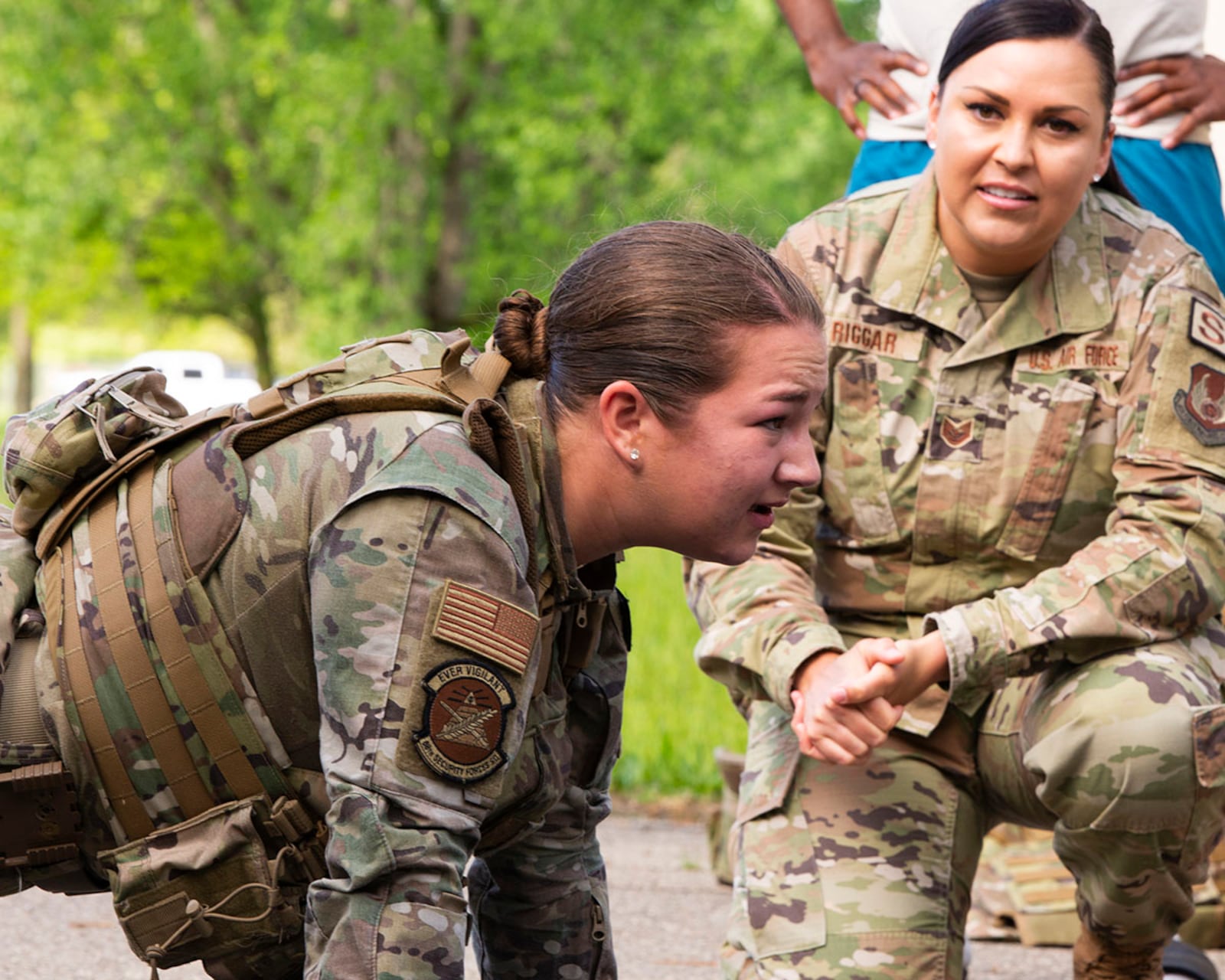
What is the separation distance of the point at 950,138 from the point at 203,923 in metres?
1.81

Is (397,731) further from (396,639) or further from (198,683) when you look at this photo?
(198,683)

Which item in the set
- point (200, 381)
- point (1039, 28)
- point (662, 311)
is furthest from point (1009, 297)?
point (200, 381)

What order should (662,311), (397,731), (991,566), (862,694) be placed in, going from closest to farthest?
1. (397,731)
2. (662,311)
3. (862,694)
4. (991,566)

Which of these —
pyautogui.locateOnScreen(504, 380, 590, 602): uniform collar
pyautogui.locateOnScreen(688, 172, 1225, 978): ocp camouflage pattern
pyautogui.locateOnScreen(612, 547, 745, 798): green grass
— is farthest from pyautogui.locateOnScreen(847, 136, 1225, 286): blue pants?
pyautogui.locateOnScreen(612, 547, 745, 798): green grass

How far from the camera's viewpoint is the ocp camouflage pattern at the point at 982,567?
2812mm

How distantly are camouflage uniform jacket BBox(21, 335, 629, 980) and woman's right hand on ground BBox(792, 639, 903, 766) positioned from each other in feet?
1.85

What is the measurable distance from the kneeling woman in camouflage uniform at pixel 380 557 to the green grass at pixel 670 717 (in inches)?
124

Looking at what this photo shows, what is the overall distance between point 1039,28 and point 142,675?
6.03ft

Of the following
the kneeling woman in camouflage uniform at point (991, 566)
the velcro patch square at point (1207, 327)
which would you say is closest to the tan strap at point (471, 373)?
the kneeling woman in camouflage uniform at point (991, 566)

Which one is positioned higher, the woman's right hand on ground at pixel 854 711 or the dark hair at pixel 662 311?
the dark hair at pixel 662 311

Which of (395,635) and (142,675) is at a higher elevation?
(395,635)

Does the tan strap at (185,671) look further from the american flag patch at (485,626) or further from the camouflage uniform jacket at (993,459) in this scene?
the camouflage uniform jacket at (993,459)

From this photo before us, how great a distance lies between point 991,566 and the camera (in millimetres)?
3084

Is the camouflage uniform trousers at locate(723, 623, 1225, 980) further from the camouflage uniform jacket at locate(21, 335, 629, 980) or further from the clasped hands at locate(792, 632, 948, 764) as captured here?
the camouflage uniform jacket at locate(21, 335, 629, 980)
